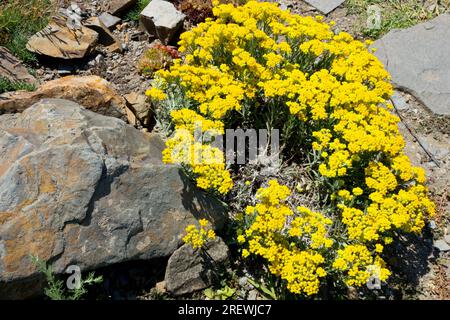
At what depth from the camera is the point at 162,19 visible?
595 cm

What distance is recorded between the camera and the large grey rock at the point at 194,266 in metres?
4.11

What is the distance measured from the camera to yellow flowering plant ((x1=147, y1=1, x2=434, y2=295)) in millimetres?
3926

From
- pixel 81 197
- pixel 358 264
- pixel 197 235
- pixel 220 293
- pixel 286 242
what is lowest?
pixel 220 293

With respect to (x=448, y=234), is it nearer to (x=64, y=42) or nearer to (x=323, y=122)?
(x=323, y=122)

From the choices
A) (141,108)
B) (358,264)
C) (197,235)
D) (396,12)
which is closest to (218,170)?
(197,235)

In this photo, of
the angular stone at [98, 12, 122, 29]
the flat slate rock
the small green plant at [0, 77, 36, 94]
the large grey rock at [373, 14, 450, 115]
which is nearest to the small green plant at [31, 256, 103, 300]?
the small green plant at [0, 77, 36, 94]

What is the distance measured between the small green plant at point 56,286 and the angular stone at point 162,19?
3.48 metres

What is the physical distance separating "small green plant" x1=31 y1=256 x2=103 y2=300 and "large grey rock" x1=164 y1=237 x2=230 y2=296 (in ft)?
2.28

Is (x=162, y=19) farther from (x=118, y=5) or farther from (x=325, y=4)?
(x=325, y=4)

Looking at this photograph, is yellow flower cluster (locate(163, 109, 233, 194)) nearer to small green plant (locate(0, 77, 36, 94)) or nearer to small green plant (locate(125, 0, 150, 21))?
small green plant (locate(0, 77, 36, 94))

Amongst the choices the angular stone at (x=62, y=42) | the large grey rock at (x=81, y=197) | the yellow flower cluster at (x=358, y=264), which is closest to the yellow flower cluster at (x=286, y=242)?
the yellow flower cluster at (x=358, y=264)

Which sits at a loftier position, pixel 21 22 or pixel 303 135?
pixel 21 22

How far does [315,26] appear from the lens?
16.3 ft

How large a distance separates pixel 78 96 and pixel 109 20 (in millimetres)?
1900
